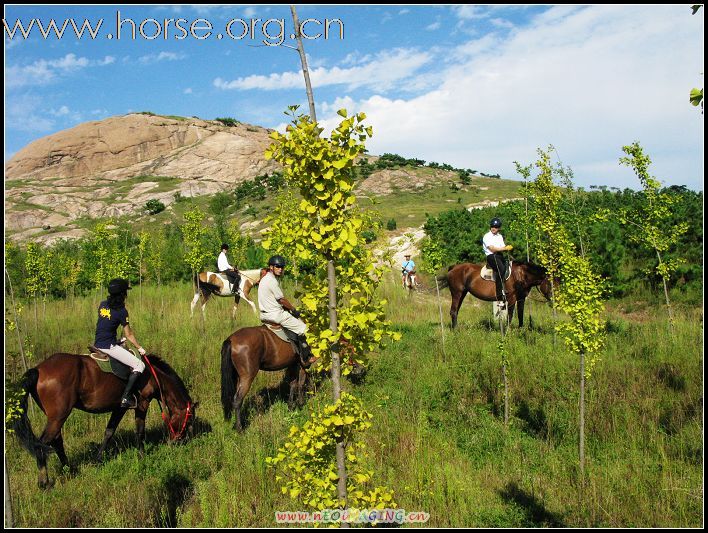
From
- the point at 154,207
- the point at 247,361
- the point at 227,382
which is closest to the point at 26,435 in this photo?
the point at 227,382

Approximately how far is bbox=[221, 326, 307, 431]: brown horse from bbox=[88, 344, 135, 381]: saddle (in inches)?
61.9

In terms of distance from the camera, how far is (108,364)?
6770 mm

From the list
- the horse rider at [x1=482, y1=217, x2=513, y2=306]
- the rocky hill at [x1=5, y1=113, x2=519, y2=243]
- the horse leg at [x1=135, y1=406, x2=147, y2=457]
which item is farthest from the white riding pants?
the rocky hill at [x1=5, y1=113, x2=519, y2=243]

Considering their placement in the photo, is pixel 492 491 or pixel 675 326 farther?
pixel 675 326

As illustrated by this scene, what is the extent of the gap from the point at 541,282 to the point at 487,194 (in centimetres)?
5069

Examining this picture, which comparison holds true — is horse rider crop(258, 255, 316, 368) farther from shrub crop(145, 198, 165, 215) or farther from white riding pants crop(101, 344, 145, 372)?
shrub crop(145, 198, 165, 215)

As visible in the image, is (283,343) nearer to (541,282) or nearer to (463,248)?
(541,282)

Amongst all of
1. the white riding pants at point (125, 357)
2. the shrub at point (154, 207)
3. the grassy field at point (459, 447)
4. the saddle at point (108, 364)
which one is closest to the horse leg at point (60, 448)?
the grassy field at point (459, 447)

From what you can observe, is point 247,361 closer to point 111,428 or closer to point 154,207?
point 111,428

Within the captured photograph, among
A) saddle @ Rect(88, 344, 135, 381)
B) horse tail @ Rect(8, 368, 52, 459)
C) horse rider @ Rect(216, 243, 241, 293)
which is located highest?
horse rider @ Rect(216, 243, 241, 293)

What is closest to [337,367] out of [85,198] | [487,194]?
[487,194]

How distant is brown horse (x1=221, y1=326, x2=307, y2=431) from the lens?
7.80 metres

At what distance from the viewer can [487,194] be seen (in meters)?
61.1

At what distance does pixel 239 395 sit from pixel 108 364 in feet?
6.82
